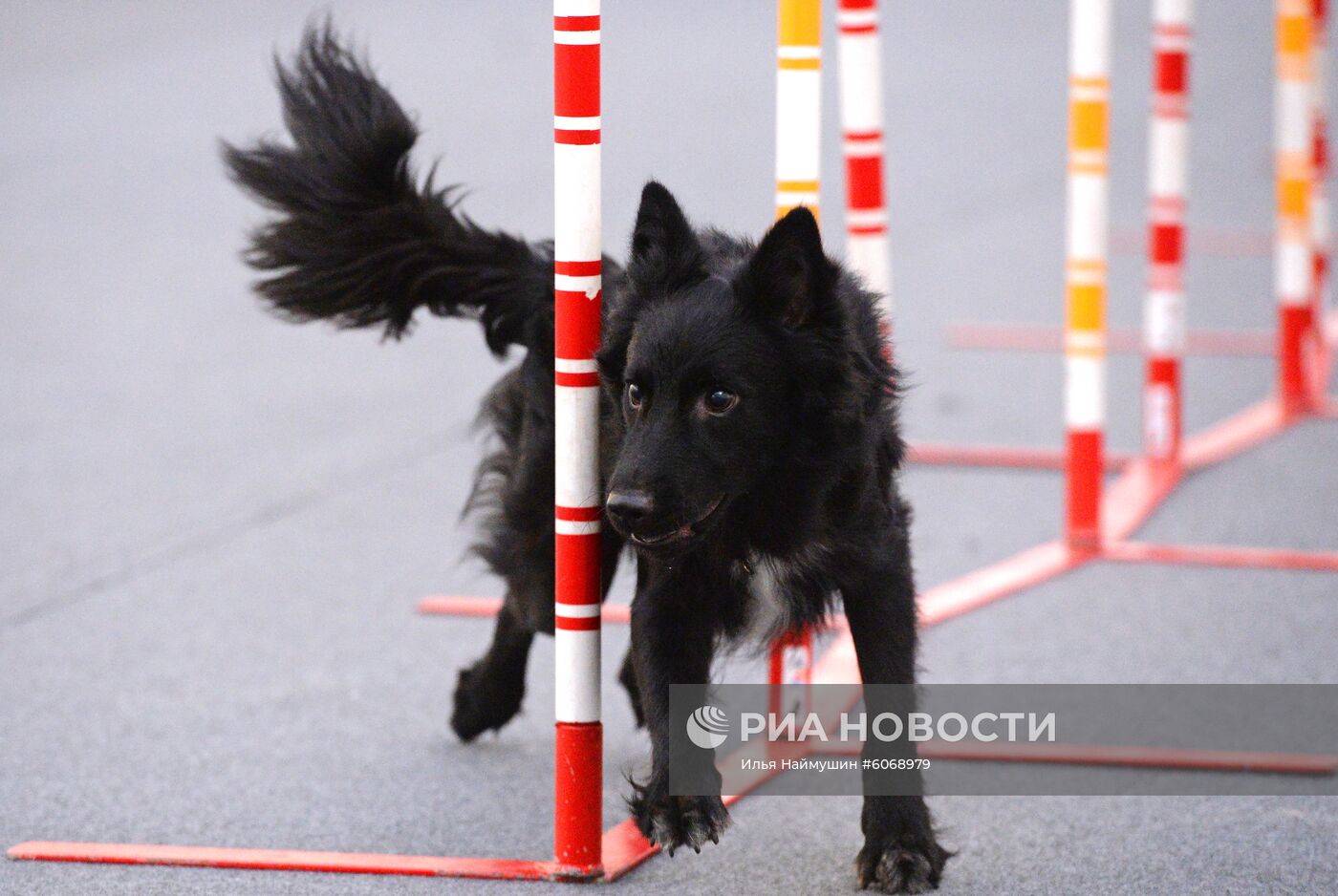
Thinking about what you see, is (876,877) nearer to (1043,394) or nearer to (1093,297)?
(1093,297)

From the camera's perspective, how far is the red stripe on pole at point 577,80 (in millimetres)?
2592

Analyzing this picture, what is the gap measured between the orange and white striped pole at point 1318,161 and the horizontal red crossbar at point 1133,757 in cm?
320

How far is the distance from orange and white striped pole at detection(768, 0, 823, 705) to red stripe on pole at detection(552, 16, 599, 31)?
0.65 meters

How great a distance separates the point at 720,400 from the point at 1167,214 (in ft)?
10.4

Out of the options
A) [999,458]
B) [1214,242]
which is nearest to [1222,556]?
[999,458]

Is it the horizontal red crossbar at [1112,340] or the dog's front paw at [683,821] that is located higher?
the horizontal red crossbar at [1112,340]

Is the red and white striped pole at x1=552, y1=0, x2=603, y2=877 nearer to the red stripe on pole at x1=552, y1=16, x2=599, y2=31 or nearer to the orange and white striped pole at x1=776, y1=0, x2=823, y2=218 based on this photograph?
the red stripe on pole at x1=552, y1=16, x2=599, y2=31

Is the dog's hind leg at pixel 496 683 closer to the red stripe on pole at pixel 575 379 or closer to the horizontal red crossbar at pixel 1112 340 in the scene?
the red stripe on pole at pixel 575 379

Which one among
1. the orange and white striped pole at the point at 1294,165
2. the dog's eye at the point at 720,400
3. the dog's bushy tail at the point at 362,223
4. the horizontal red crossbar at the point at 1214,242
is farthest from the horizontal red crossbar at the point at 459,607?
the horizontal red crossbar at the point at 1214,242

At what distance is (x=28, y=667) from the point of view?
4.06m

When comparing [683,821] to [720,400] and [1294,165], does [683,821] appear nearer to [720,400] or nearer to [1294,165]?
[720,400]

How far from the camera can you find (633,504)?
243 centimetres

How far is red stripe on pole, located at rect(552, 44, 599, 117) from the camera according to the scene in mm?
2592

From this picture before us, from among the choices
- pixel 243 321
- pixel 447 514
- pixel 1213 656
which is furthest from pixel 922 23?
pixel 1213 656
